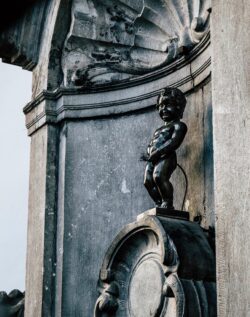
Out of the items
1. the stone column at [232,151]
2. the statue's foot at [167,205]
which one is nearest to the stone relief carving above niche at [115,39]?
the statue's foot at [167,205]

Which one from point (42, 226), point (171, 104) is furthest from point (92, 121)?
point (171, 104)

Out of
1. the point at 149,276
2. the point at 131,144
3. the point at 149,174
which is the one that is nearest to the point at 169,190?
the point at 149,174

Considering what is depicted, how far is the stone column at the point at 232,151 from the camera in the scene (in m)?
3.38

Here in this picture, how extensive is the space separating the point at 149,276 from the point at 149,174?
667mm

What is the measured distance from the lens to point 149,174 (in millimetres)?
5086

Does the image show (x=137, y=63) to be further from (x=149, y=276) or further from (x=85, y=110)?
(x=149, y=276)

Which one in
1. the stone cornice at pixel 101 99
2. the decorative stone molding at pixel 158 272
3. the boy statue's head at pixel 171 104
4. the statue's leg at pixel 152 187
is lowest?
the decorative stone molding at pixel 158 272

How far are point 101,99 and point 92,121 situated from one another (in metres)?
0.16

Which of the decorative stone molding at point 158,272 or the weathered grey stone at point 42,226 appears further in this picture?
the weathered grey stone at point 42,226

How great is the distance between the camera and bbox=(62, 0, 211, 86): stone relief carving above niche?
19.4ft

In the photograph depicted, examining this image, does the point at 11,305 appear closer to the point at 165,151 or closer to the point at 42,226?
the point at 42,226

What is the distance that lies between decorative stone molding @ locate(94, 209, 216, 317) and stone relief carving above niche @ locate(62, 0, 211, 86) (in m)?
1.49

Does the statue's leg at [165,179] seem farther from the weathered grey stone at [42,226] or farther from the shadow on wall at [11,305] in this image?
the shadow on wall at [11,305]

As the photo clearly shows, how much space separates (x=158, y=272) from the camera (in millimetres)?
4605
